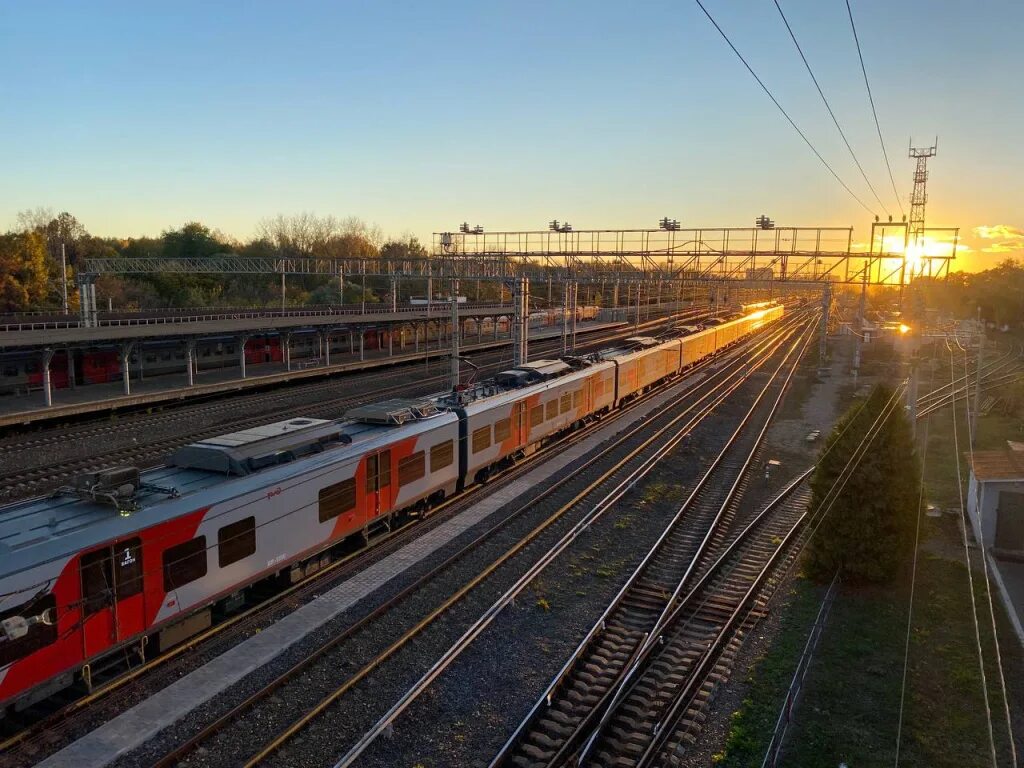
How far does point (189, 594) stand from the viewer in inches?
401

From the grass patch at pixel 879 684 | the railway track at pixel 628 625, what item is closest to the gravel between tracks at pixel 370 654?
the railway track at pixel 628 625

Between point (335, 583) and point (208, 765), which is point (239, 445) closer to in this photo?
point (335, 583)

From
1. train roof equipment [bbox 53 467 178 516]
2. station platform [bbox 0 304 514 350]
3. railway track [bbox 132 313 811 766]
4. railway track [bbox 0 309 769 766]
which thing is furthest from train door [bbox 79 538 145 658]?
station platform [bbox 0 304 514 350]

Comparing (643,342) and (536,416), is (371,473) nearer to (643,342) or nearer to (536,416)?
(536,416)

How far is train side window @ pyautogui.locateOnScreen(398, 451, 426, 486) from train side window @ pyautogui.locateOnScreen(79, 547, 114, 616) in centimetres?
679

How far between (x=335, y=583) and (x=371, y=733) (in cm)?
487

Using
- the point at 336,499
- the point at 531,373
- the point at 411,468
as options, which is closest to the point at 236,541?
the point at 336,499

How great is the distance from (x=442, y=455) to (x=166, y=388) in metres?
20.5

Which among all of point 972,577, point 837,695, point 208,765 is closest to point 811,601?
point 837,695

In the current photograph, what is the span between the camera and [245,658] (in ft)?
34.4

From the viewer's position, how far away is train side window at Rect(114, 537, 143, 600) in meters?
9.04

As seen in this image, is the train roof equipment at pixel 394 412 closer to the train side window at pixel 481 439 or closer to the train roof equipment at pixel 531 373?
the train side window at pixel 481 439

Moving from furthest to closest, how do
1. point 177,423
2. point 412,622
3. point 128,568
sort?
point 177,423 < point 412,622 < point 128,568

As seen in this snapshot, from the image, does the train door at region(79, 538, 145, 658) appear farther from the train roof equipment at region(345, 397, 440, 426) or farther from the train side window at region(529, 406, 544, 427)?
the train side window at region(529, 406, 544, 427)
